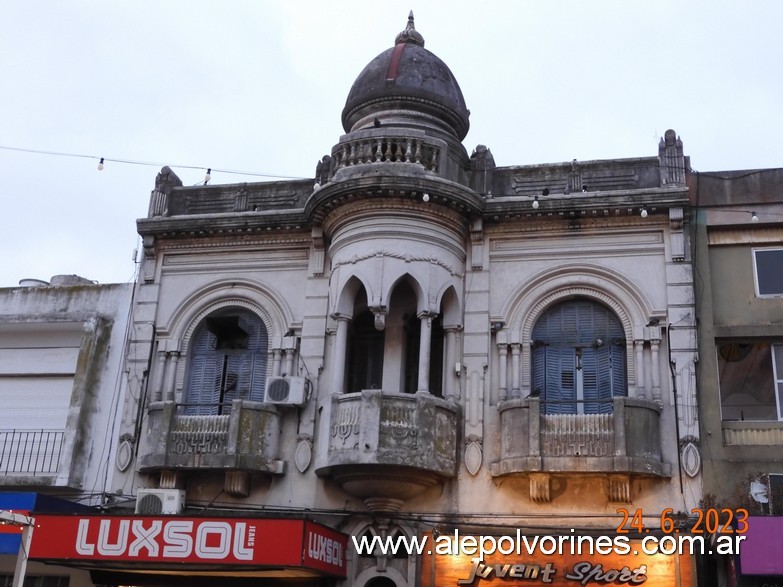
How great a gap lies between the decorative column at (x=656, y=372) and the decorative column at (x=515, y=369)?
2.37 m

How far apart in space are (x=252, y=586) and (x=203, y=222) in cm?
726

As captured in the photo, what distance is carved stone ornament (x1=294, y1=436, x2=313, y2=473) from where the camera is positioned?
709 inches

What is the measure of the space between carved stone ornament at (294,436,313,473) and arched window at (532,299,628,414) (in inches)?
167

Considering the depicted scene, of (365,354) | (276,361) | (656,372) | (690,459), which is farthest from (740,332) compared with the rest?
(276,361)

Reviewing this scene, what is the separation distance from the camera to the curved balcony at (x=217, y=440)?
17750 mm

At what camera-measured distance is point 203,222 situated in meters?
20.0

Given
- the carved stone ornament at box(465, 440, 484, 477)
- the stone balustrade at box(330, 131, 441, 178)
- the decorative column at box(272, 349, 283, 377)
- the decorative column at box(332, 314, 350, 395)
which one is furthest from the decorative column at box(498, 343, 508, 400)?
the decorative column at box(272, 349, 283, 377)

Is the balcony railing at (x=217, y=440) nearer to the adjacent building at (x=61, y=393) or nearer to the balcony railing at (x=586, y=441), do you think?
the adjacent building at (x=61, y=393)

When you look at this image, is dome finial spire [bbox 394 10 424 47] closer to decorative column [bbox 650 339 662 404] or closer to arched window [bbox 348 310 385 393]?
arched window [bbox 348 310 385 393]

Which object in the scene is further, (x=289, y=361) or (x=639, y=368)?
(x=289, y=361)

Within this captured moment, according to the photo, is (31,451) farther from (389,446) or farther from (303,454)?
(389,446)

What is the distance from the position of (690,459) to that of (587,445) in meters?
1.75

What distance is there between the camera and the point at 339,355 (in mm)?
18062
